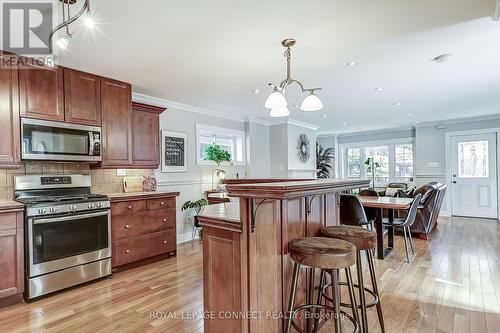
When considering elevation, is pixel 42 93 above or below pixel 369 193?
above

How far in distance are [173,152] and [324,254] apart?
360cm

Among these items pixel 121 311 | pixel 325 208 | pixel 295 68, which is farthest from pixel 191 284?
pixel 295 68

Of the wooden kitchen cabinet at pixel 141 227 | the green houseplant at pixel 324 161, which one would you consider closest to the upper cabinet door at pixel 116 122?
the wooden kitchen cabinet at pixel 141 227

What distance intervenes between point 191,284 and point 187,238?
1.87 meters

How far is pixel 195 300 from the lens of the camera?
255 cm

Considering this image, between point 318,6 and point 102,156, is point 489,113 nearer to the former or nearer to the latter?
point 318,6

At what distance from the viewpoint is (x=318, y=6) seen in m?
1.95

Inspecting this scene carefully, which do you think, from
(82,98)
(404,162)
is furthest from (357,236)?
(404,162)

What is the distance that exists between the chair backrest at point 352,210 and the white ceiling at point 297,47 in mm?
1525

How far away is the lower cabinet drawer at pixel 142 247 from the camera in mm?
3215

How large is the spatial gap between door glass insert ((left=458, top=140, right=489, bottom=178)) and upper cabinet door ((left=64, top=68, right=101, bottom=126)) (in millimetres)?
7726

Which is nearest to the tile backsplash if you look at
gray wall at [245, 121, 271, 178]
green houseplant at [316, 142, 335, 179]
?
gray wall at [245, 121, 271, 178]

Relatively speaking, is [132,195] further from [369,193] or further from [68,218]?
[369,193]

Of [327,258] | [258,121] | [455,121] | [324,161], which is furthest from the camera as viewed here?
[324,161]
